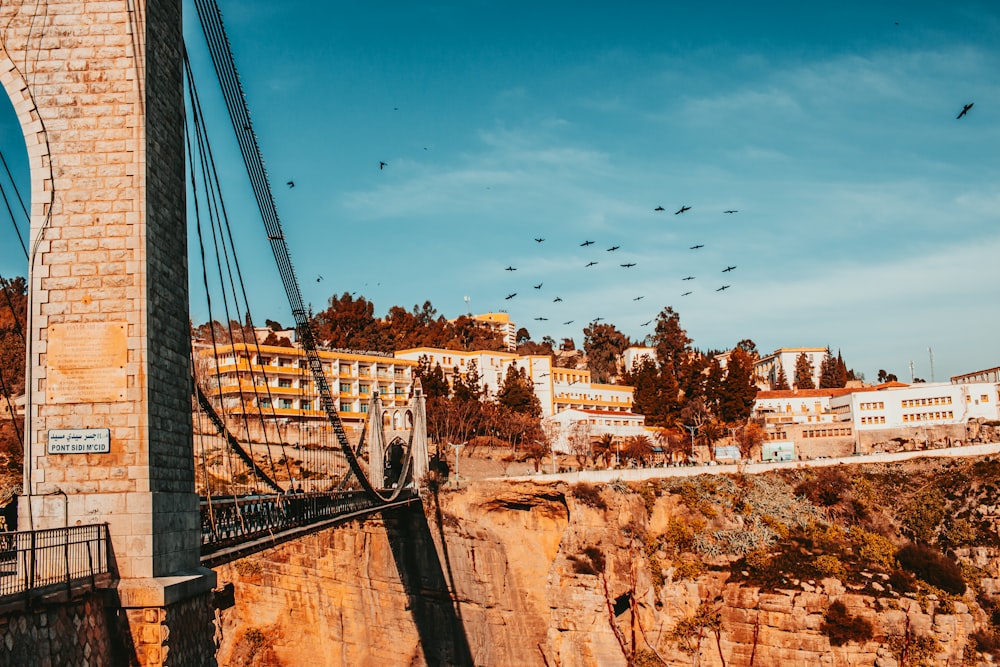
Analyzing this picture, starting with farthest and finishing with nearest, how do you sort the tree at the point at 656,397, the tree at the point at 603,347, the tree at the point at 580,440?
the tree at the point at 603,347
the tree at the point at 656,397
the tree at the point at 580,440

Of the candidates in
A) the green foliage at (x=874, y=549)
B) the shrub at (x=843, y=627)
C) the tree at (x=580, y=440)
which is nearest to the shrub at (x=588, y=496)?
the shrub at (x=843, y=627)

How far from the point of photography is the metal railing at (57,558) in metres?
8.55

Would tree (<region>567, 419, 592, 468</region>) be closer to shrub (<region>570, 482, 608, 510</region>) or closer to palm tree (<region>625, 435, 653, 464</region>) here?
palm tree (<region>625, 435, 653, 464</region>)

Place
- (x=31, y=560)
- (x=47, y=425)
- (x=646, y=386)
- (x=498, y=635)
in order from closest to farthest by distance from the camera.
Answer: (x=31, y=560) → (x=47, y=425) → (x=498, y=635) → (x=646, y=386)

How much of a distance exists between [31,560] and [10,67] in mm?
5134

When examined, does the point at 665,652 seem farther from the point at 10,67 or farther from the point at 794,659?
the point at 10,67

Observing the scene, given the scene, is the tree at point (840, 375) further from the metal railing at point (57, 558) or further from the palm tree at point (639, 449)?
the metal railing at point (57, 558)

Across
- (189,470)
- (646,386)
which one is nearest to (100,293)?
(189,470)

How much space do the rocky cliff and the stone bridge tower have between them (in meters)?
22.4

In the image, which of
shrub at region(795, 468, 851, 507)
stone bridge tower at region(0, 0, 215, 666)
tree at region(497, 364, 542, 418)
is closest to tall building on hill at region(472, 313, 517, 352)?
tree at region(497, 364, 542, 418)

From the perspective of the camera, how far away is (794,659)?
91.9 feet

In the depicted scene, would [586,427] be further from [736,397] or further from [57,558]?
[57,558]

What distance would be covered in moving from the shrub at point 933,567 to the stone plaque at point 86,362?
27997mm

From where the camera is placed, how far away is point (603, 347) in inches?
3469
